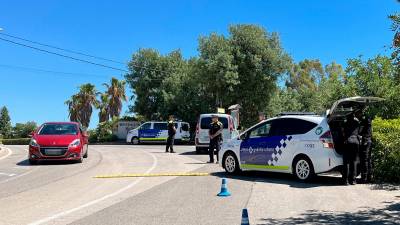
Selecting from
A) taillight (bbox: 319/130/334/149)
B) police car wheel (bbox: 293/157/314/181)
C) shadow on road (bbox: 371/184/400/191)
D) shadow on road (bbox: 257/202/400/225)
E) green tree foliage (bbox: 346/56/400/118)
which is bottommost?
shadow on road (bbox: 257/202/400/225)

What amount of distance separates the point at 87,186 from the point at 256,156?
452 cm

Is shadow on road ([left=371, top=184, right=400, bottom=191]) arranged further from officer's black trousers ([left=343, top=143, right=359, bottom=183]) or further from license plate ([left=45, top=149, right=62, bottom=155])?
license plate ([left=45, top=149, right=62, bottom=155])

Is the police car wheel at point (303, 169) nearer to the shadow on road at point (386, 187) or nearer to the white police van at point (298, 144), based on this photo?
the white police van at point (298, 144)

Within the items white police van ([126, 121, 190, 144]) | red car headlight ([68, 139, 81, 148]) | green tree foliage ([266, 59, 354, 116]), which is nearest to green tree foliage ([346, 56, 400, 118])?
green tree foliage ([266, 59, 354, 116])

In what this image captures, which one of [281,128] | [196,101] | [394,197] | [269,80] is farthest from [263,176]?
[196,101]

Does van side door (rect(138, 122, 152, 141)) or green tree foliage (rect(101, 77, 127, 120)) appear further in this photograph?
green tree foliage (rect(101, 77, 127, 120))

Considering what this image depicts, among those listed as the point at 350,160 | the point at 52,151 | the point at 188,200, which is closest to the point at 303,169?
the point at 350,160

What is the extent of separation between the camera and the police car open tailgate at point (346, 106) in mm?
11844

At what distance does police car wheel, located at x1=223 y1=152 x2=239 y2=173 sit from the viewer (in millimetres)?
13977

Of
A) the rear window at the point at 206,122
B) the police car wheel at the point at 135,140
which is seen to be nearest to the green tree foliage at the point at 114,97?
the police car wheel at the point at 135,140

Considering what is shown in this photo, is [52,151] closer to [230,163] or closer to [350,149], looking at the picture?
[230,163]

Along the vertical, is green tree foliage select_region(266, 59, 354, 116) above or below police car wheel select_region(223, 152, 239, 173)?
above

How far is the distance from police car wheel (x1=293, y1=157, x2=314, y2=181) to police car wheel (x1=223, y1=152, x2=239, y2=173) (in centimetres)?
214

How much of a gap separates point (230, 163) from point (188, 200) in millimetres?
4729
